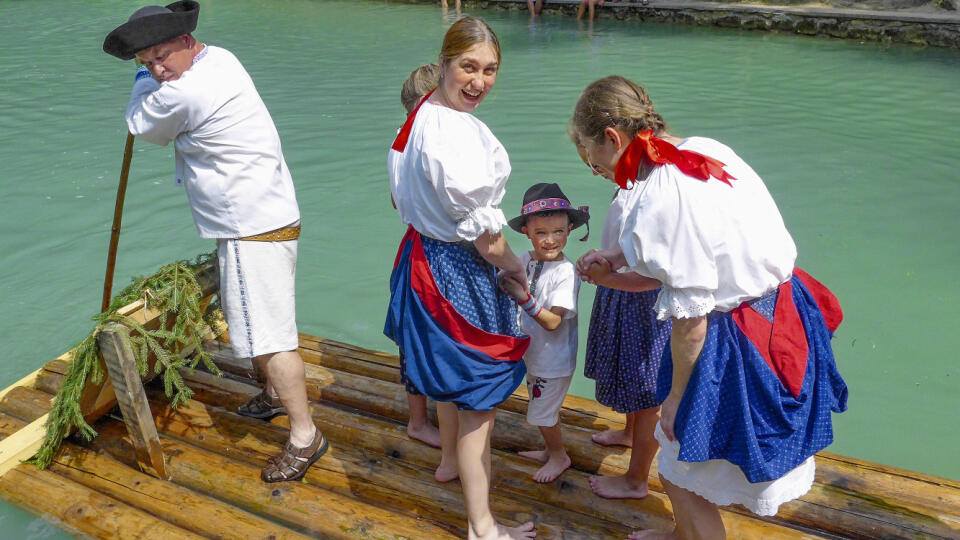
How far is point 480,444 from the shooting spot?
2.57 metres

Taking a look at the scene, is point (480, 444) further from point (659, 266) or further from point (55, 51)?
point (55, 51)

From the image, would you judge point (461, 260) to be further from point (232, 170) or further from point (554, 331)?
point (232, 170)

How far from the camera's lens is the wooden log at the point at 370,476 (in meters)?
2.82

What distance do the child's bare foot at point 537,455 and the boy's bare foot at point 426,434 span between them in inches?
13.9

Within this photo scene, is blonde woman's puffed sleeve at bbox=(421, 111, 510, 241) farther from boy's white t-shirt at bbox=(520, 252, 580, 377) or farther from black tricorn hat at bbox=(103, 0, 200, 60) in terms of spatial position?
black tricorn hat at bbox=(103, 0, 200, 60)

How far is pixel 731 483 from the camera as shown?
7.16 feet

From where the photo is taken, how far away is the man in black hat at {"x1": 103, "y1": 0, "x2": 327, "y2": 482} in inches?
108

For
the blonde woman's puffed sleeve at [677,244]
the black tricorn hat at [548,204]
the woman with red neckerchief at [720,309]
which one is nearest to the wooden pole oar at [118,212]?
the black tricorn hat at [548,204]

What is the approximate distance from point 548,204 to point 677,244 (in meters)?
0.86

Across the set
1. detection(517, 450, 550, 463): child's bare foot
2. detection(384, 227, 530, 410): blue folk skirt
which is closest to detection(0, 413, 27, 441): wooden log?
detection(384, 227, 530, 410): blue folk skirt

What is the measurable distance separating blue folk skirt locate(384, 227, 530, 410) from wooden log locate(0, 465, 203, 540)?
1.15 meters

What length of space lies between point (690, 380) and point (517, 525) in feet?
3.40

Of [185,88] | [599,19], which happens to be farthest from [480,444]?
[599,19]

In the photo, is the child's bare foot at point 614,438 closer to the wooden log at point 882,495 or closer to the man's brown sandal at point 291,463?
the wooden log at point 882,495
